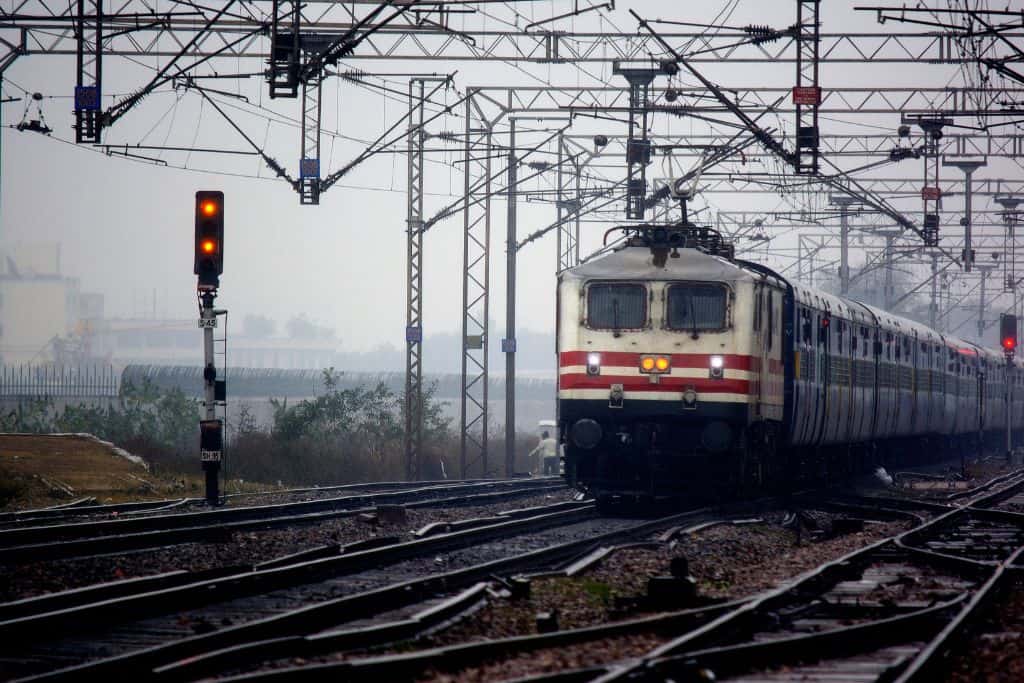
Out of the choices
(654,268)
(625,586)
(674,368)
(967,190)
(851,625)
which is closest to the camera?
(851,625)

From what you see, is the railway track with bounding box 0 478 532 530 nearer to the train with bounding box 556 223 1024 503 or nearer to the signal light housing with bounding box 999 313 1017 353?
the train with bounding box 556 223 1024 503

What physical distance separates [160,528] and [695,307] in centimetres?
724

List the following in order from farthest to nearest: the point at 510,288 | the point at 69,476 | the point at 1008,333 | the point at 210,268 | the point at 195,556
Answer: the point at 1008,333 → the point at 510,288 → the point at 69,476 → the point at 210,268 → the point at 195,556

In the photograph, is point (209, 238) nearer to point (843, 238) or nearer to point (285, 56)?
point (285, 56)

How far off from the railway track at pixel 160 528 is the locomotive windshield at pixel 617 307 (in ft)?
12.8

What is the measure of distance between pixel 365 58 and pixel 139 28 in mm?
5102

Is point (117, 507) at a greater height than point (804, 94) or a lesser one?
lesser

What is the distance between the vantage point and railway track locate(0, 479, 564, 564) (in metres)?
13.4

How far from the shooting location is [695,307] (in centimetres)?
1902

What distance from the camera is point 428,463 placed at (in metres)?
38.6

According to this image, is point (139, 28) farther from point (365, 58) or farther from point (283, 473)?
point (283, 473)

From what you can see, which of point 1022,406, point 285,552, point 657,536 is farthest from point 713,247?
point 1022,406

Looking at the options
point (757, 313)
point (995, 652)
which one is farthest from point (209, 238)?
point (995, 652)

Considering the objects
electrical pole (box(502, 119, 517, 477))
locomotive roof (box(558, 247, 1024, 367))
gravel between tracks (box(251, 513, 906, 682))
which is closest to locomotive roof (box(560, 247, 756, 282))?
locomotive roof (box(558, 247, 1024, 367))
